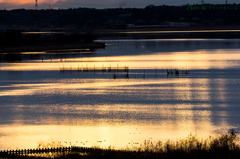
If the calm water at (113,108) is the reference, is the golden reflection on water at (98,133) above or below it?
below

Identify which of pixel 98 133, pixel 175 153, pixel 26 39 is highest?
pixel 26 39

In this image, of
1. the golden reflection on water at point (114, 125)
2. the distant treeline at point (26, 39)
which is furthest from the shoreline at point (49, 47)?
the golden reflection on water at point (114, 125)

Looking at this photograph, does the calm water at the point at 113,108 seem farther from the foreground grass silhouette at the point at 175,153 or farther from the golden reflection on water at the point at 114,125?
the foreground grass silhouette at the point at 175,153

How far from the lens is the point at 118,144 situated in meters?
20.1

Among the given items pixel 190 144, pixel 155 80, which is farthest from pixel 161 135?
pixel 155 80

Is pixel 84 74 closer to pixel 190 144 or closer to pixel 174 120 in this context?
pixel 174 120

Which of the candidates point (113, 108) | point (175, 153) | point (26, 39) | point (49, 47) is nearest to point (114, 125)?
point (113, 108)

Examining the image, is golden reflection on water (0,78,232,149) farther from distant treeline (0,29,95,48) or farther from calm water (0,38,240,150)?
distant treeline (0,29,95,48)

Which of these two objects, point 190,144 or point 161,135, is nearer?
point 190,144

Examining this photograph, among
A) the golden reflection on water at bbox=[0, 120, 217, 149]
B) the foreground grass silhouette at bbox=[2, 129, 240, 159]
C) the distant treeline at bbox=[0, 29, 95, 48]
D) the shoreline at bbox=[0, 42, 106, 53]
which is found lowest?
→ the golden reflection on water at bbox=[0, 120, 217, 149]

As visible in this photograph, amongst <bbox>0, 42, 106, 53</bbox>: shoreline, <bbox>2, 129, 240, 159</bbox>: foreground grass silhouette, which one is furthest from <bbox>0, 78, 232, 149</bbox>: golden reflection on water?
<bbox>0, 42, 106, 53</bbox>: shoreline

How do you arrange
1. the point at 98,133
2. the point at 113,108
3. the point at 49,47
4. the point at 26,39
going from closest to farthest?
the point at 98,133 < the point at 113,108 < the point at 49,47 < the point at 26,39

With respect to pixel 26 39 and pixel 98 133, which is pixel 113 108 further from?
pixel 26 39

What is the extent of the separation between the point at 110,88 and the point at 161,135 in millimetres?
21720
